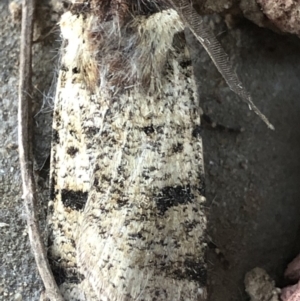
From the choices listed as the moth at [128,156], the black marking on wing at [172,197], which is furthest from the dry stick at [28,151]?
the black marking on wing at [172,197]

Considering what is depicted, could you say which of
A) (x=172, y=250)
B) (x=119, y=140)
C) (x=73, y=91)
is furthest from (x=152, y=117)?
(x=172, y=250)

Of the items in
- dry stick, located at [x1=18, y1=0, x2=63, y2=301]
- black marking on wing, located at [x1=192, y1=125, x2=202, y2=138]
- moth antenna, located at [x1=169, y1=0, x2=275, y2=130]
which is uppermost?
moth antenna, located at [x1=169, y1=0, x2=275, y2=130]

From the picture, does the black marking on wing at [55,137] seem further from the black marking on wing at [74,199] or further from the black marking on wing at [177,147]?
the black marking on wing at [177,147]

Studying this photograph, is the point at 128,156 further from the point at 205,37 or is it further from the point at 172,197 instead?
the point at 205,37

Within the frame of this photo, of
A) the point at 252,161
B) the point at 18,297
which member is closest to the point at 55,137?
the point at 18,297

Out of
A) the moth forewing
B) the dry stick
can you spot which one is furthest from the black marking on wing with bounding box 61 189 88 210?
the dry stick

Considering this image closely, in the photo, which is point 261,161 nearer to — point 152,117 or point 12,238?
point 152,117

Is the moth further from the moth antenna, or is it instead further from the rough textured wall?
the rough textured wall
